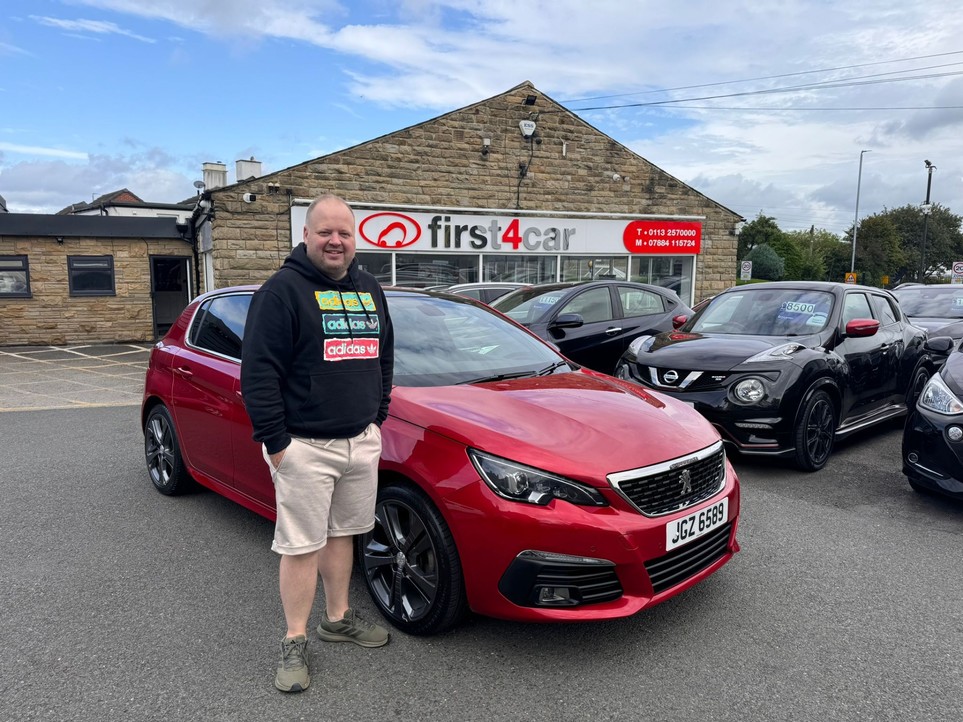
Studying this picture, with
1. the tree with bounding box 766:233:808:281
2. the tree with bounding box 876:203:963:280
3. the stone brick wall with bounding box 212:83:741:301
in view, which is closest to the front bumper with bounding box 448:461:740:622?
the stone brick wall with bounding box 212:83:741:301

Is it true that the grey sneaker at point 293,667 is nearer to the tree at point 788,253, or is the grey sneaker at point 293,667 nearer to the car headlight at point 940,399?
the car headlight at point 940,399

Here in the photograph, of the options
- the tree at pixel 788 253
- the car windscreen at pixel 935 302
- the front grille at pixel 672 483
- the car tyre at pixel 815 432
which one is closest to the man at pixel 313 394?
the front grille at pixel 672 483

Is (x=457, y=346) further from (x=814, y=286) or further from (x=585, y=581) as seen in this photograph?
(x=814, y=286)

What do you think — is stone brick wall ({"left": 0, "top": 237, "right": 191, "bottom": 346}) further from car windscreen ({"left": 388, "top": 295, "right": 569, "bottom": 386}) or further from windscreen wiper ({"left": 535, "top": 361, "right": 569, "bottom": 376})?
windscreen wiper ({"left": 535, "top": 361, "right": 569, "bottom": 376})

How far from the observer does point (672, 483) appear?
2832 mm

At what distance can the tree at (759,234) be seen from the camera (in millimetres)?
79375

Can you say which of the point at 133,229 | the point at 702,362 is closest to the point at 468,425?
the point at 702,362

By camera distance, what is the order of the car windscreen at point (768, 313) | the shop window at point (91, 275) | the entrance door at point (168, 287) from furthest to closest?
1. the entrance door at point (168, 287)
2. the shop window at point (91, 275)
3. the car windscreen at point (768, 313)

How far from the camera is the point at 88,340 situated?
16562 millimetres

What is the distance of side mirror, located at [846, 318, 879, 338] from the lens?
584cm

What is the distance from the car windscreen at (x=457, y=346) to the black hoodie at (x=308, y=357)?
661mm

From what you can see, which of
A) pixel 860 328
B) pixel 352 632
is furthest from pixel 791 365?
pixel 352 632

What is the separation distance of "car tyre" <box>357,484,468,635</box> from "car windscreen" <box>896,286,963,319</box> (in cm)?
900

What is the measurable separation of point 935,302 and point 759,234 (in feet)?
252
